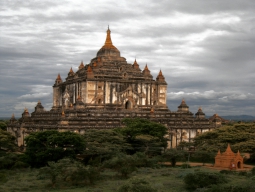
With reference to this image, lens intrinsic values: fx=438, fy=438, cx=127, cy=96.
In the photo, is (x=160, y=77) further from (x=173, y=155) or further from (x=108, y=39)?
(x=173, y=155)

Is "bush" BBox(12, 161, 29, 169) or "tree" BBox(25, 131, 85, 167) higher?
"tree" BBox(25, 131, 85, 167)

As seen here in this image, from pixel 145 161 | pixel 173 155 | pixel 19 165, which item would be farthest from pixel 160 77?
pixel 19 165

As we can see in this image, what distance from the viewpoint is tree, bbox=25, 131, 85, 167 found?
47344mm

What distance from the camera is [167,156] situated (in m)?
50.9

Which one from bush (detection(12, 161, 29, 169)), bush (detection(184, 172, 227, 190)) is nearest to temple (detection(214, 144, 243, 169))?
bush (detection(184, 172, 227, 190))

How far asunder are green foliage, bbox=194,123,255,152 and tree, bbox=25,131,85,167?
1635cm

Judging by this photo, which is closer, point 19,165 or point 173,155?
point 19,165

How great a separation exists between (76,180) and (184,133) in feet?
99.9

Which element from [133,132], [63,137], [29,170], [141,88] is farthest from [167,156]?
[141,88]

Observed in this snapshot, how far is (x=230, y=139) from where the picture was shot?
5625cm

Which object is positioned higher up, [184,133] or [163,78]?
[163,78]

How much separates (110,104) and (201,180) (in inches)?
1373

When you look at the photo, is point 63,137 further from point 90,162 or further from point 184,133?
point 184,133

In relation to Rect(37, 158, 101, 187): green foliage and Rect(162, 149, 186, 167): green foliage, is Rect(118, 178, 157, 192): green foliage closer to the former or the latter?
Rect(37, 158, 101, 187): green foliage
